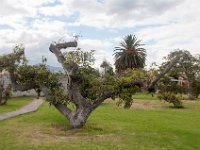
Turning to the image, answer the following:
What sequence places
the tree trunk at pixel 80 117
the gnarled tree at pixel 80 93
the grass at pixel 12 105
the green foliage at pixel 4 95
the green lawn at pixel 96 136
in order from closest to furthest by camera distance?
the green lawn at pixel 96 136 < the gnarled tree at pixel 80 93 < the tree trunk at pixel 80 117 < the grass at pixel 12 105 < the green foliage at pixel 4 95

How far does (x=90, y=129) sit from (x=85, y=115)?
0.70 metres

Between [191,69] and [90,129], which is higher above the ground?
[191,69]

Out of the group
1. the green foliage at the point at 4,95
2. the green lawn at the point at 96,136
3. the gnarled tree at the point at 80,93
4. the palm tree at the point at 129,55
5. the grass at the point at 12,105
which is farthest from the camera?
the palm tree at the point at 129,55

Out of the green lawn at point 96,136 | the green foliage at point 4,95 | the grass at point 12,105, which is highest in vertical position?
the green foliage at point 4,95

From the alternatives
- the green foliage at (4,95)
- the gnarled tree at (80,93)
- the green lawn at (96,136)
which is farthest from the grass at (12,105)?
the gnarled tree at (80,93)

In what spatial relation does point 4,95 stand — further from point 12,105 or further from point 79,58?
point 79,58

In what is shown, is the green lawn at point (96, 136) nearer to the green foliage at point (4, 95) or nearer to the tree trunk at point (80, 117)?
the tree trunk at point (80, 117)

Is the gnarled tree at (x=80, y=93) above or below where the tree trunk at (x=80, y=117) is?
above

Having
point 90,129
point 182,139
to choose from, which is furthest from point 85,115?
point 182,139

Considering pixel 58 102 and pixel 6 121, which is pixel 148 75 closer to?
pixel 58 102

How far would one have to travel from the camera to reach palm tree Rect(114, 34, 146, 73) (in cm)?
7956

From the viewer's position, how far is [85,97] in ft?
62.1

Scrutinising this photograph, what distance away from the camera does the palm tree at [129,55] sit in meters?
79.6

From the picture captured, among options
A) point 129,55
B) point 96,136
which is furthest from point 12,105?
point 129,55
